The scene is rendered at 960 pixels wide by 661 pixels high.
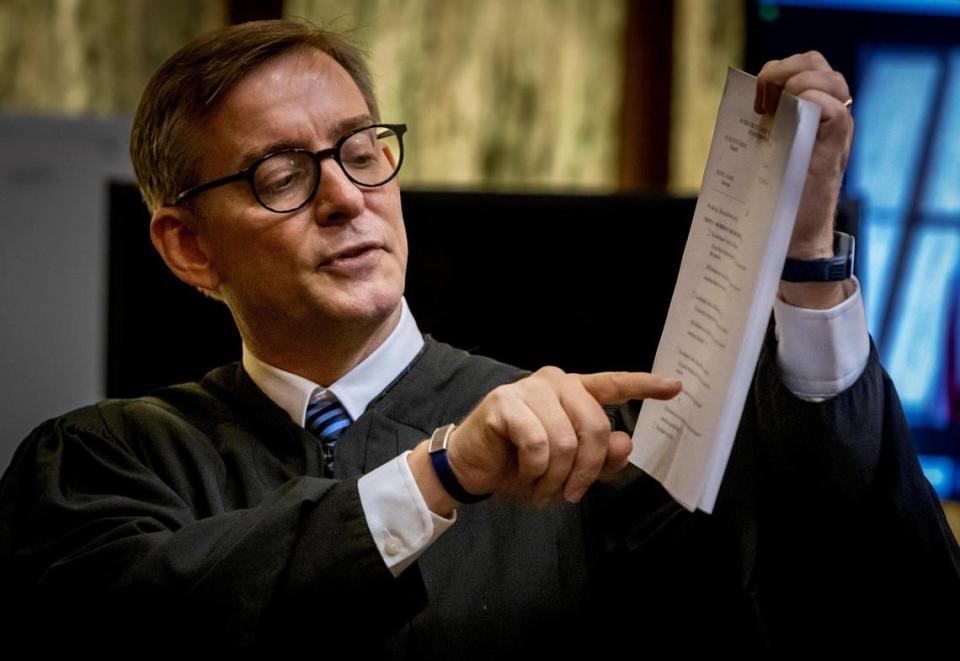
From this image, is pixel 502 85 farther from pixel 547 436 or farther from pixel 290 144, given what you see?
pixel 547 436

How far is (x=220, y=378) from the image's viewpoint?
179 cm

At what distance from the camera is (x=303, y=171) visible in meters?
1.63

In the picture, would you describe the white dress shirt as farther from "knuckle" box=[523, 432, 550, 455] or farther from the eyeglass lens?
the eyeglass lens

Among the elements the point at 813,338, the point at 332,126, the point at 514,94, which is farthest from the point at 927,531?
the point at 514,94

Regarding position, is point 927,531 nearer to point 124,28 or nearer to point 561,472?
point 561,472

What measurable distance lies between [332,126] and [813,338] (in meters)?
0.68

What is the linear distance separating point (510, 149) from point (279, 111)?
184cm

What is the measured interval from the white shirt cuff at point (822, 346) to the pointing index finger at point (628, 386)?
0.60 feet

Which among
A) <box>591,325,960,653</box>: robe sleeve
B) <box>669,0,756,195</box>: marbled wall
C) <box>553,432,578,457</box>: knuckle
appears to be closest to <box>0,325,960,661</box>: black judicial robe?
<box>591,325,960,653</box>: robe sleeve

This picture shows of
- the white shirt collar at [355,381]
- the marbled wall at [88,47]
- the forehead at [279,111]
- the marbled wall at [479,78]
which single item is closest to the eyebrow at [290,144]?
the forehead at [279,111]

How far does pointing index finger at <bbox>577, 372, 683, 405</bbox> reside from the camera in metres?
1.16

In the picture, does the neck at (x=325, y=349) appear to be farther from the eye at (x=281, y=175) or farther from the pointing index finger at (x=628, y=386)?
the pointing index finger at (x=628, y=386)

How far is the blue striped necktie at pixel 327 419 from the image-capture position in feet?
5.42

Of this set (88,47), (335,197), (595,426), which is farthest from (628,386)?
(88,47)
